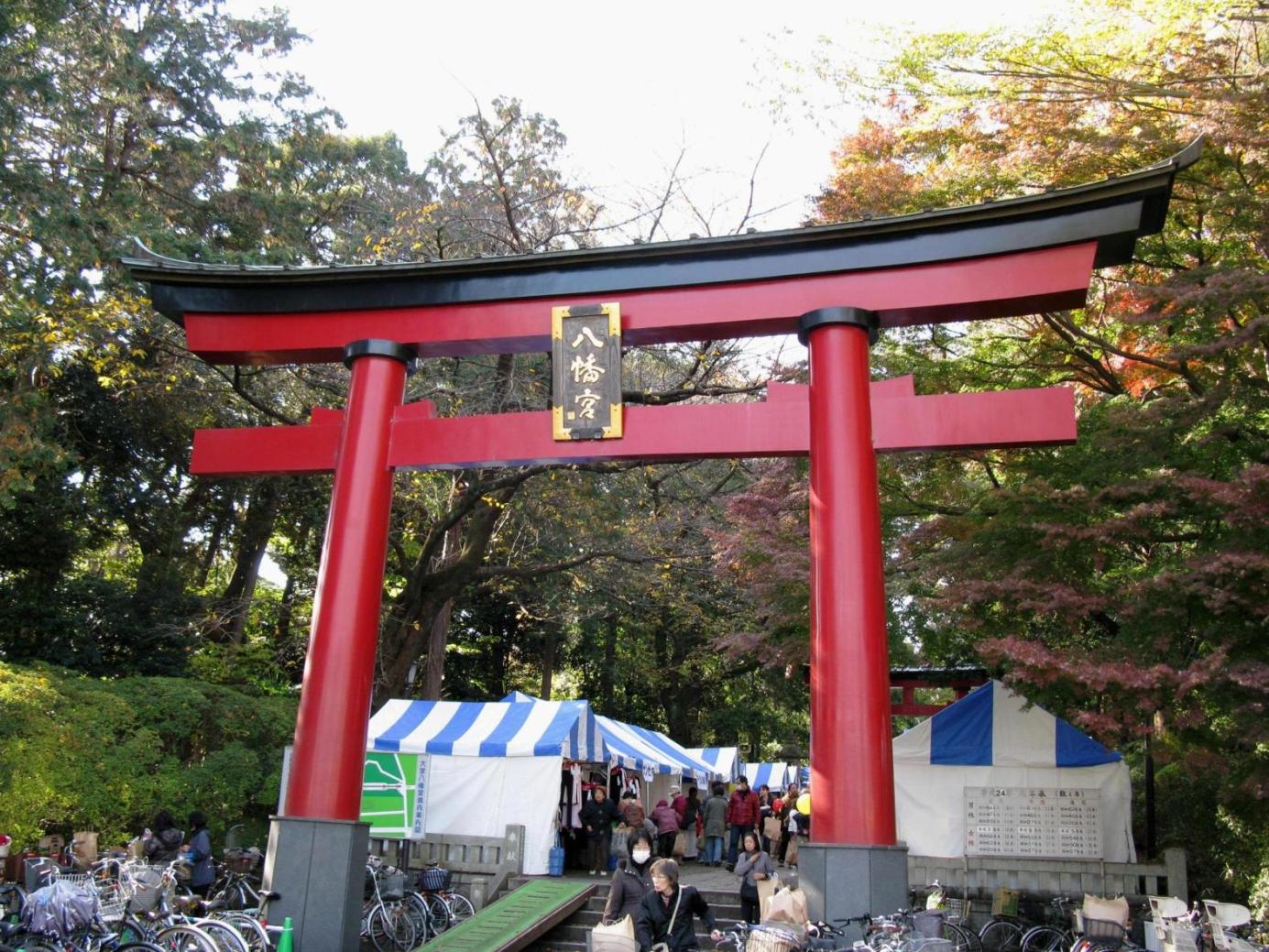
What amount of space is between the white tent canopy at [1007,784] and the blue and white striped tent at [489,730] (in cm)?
441

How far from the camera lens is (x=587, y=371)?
9.71 m

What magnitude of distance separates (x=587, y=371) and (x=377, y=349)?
7.33ft

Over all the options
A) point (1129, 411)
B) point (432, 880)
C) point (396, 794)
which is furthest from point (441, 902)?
point (1129, 411)

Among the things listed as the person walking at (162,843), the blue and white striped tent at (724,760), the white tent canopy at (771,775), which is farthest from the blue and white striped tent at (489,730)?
the white tent canopy at (771,775)

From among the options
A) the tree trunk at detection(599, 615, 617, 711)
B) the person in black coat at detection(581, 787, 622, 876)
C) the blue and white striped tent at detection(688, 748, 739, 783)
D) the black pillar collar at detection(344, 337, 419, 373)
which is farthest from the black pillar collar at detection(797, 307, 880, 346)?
the tree trunk at detection(599, 615, 617, 711)

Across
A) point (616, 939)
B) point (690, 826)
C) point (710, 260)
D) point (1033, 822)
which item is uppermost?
point (710, 260)

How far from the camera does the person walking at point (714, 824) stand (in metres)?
18.1

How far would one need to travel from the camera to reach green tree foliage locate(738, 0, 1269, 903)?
8.76 metres

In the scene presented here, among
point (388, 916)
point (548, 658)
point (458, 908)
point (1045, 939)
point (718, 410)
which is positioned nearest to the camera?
point (718, 410)

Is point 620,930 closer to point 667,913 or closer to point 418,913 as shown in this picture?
point 667,913

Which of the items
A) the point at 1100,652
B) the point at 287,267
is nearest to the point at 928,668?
the point at 1100,652

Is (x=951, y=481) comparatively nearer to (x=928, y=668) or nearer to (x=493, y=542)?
(x=928, y=668)

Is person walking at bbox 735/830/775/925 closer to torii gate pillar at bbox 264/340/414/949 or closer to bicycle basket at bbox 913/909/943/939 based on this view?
bicycle basket at bbox 913/909/943/939

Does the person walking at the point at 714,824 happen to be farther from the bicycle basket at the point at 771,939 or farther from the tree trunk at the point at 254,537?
the tree trunk at the point at 254,537
